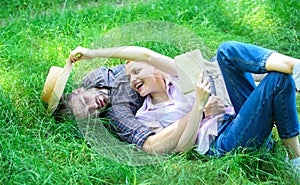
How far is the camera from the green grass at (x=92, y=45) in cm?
317

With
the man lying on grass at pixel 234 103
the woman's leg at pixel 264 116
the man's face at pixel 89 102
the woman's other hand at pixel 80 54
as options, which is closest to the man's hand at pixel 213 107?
the man lying on grass at pixel 234 103

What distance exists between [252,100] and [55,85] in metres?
1.16

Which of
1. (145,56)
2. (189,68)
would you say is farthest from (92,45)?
(189,68)

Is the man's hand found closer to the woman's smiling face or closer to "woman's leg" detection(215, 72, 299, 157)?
"woman's leg" detection(215, 72, 299, 157)

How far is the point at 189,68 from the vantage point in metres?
3.39

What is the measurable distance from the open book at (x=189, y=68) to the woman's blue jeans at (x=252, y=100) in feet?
0.62

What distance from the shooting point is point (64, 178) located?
3.15m

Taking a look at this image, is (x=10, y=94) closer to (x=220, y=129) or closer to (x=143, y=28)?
(x=143, y=28)

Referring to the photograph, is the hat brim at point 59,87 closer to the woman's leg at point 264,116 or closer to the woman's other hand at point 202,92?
the woman's other hand at point 202,92

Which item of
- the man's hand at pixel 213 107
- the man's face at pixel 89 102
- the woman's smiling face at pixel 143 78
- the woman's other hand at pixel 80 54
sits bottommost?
the man's face at pixel 89 102

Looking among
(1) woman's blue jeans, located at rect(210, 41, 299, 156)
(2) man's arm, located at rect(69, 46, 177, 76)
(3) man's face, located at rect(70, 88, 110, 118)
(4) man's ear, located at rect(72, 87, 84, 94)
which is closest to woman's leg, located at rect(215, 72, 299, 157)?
(1) woman's blue jeans, located at rect(210, 41, 299, 156)

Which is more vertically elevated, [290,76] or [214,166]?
[290,76]

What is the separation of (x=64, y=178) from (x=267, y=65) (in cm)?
117

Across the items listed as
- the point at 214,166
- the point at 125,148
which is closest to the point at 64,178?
the point at 125,148
